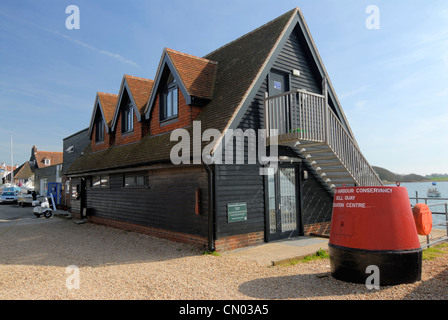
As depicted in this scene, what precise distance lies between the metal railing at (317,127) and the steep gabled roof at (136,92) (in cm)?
621

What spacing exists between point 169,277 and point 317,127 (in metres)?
5.93

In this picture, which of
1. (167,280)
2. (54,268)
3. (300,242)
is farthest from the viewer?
(300,242)

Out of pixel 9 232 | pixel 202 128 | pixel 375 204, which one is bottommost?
pixel 9 232

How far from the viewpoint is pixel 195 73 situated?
11492 millimetres

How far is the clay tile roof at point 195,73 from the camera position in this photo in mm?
10810

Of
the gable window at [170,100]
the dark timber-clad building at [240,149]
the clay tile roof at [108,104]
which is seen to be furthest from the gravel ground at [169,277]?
the clay tile roof at [108,104]

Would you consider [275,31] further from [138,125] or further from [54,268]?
[54,268]

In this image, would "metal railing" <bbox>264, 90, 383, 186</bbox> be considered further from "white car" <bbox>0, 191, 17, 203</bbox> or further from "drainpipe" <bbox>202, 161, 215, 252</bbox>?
"white car" <bbox>0, 191, 17, 203</bbox>

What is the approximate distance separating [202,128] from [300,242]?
4628mm

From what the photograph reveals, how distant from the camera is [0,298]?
17.7ft

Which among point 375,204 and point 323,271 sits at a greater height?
point 375,204

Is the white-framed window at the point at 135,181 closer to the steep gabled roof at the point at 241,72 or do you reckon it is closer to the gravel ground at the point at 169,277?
the gravel ground at the point at 169,277

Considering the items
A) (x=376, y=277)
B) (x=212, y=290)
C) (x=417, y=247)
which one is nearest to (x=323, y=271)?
(x=376, y=277)

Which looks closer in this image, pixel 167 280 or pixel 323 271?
pixel 167 280
